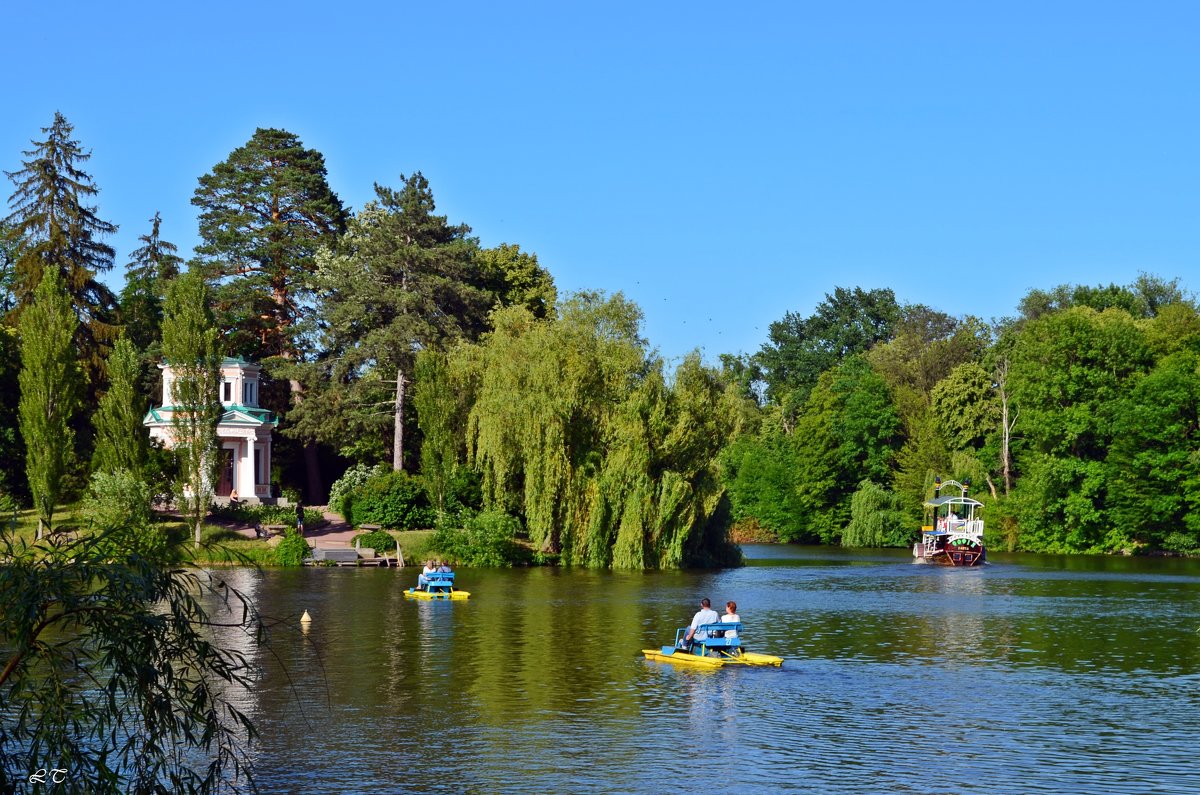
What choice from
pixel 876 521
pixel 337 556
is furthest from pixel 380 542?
pixel 876 521

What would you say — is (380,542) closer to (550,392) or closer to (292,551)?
(292,551)

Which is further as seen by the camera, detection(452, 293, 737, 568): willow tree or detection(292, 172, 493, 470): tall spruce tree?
detection(292, 172, 493, 470): tall spruce tree

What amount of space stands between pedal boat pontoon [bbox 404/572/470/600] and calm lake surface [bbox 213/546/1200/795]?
1556mm

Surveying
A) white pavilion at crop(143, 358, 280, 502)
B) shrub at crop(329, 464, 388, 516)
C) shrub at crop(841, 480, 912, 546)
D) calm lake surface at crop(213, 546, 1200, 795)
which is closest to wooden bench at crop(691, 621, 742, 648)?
calm lake surface at crop(213, 546, 1200, 795)

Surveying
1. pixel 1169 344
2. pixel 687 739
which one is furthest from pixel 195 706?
pixel 1169 344

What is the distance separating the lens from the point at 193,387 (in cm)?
6750

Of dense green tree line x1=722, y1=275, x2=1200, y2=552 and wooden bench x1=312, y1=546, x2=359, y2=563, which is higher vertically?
dense green tree line x1=722, y1=275, x2=1200, y2=552

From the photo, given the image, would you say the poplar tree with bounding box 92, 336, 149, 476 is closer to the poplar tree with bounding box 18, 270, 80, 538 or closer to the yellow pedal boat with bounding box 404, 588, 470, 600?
the poplar tree with bounding box 18, 270, 80, 538

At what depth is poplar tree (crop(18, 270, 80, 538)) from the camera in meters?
66.9

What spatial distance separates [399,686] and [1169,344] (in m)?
79.7

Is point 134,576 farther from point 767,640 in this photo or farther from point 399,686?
point 767,640

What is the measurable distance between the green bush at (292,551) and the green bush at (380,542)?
3349 millimetres

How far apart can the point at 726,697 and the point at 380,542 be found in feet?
134

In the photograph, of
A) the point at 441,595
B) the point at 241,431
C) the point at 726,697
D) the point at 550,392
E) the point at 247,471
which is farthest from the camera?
the point at 247,471
